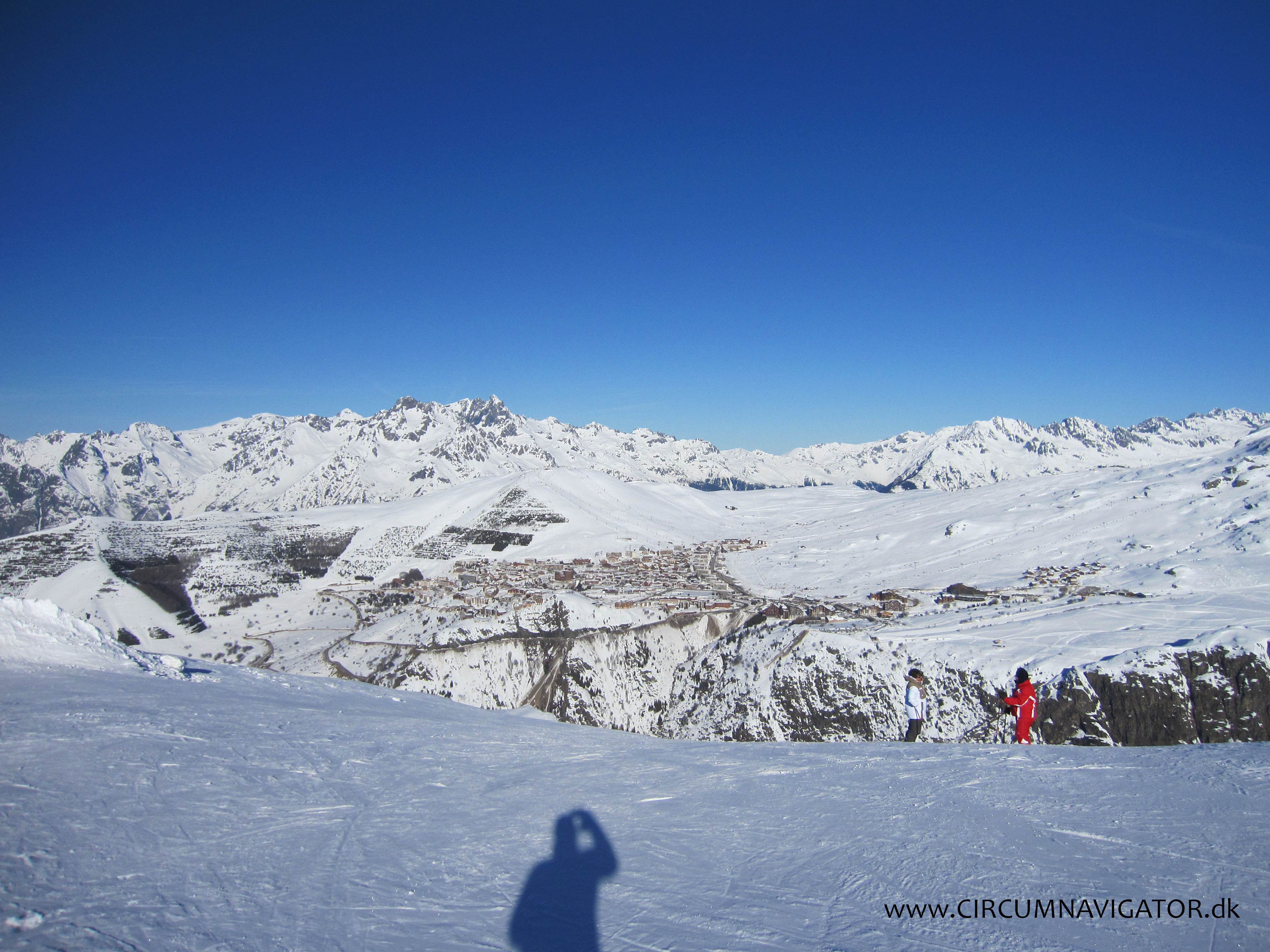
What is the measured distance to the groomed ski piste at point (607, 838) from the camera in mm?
4391

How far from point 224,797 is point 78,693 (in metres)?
4.47

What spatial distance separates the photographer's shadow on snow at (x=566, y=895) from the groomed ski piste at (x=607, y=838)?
0.31ft

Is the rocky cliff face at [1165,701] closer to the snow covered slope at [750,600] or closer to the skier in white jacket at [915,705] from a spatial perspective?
the snow covered slope at [750,600]

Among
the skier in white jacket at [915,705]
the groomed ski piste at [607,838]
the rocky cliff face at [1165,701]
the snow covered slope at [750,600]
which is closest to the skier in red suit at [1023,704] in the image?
the skier in white jacket at [915,705]

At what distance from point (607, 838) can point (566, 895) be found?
1.25 meters

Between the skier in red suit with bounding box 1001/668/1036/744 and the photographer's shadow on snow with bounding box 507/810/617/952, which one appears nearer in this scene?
the photographer's shadow on snow with bounding box 507/810/617/952

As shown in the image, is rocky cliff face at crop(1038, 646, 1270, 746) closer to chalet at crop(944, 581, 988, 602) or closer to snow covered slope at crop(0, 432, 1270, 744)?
snow covered slope at crop(0, 432, 1270, 744)

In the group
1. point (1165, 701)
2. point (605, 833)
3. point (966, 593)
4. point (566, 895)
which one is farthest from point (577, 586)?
point (566, 895)

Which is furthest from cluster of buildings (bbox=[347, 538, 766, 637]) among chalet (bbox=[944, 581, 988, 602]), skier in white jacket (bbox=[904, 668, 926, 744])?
skier in white jacket (bbox=[904, 668, 926, 744])

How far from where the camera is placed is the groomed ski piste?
4391mm

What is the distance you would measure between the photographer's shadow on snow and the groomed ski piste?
10 cm

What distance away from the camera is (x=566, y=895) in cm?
493

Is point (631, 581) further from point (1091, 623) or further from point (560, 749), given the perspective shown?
point (560, 749)

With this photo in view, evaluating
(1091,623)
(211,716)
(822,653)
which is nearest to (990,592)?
(1091,623)
